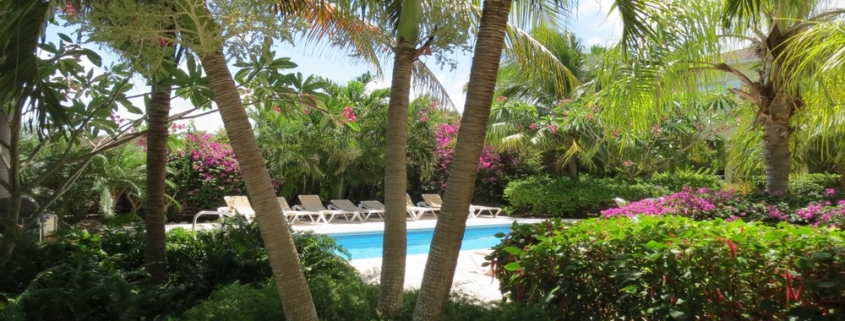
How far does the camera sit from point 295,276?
131 inches

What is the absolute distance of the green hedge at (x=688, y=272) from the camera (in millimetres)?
3156

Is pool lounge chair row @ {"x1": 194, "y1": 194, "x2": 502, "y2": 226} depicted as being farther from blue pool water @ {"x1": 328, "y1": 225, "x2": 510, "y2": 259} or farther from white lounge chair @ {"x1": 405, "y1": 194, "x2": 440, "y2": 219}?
blue pool water @ {"x1": 328, "y1": 225, "x2": 510, "y2": 259}

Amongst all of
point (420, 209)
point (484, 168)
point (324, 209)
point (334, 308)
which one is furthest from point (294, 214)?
point (334, 308)

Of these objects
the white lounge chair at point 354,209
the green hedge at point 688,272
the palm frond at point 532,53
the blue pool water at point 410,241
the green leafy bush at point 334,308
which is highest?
the palm frond at point 532,53

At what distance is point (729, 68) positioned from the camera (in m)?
9.32

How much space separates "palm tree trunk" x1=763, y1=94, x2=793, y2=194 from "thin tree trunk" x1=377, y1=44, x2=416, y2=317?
7.34 meters

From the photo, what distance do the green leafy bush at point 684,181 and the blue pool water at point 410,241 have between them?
656cm

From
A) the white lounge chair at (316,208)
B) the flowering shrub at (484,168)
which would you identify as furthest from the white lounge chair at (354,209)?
the flowering shrub at (484,168)

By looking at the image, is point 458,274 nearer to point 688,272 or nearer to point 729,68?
point 688,272

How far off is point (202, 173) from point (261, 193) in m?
14.8

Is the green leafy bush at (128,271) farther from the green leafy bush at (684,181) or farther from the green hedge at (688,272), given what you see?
the green leafy bush at (684,181)

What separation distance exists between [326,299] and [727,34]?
6673 mm

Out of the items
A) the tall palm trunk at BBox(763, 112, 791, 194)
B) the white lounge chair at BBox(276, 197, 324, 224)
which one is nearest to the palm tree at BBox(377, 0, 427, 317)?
the tall palm trunk at BBox(763, 112, 791, 194)

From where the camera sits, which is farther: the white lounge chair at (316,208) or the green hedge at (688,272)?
the white lounge chair at (316,208)
